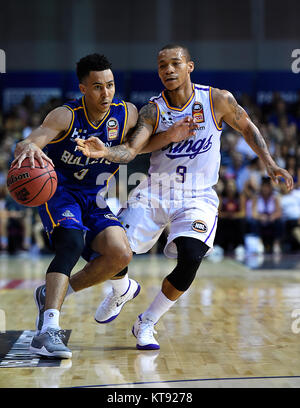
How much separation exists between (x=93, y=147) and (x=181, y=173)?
792mm

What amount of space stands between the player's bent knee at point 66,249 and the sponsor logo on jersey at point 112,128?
76 centimetres

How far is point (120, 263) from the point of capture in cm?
415

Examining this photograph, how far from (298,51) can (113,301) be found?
46.7ft

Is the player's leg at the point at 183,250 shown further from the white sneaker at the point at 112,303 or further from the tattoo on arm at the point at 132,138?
the tattoo on arm at the point at 132,138

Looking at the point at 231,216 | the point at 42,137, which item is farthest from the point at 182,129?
the point at 231,216

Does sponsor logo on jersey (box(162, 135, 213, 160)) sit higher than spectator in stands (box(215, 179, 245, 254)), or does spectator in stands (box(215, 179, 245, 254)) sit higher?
sponsor logo on jersey (box(162, 135, 213, 160))

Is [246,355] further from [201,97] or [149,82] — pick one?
[149,82]

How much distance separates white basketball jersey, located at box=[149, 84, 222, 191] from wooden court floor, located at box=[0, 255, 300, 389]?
118 cm

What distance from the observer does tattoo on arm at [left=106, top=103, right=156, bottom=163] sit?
420 centimetres

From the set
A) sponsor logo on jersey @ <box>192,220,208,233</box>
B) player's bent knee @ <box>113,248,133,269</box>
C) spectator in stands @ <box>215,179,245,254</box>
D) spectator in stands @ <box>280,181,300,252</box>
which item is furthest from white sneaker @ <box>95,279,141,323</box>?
spectator in stands @ <box>280,181,300,252</box>

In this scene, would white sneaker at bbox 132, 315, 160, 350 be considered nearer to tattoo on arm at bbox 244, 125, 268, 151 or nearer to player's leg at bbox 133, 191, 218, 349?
player's leg at bbox 133, 191, 218, 349

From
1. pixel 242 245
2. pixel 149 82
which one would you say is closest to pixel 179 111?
pixel 242 245

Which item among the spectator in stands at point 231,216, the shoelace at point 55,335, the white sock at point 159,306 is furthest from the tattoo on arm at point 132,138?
the spectator in stands at point 231,216

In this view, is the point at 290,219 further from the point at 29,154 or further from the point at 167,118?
the point at 29,154
